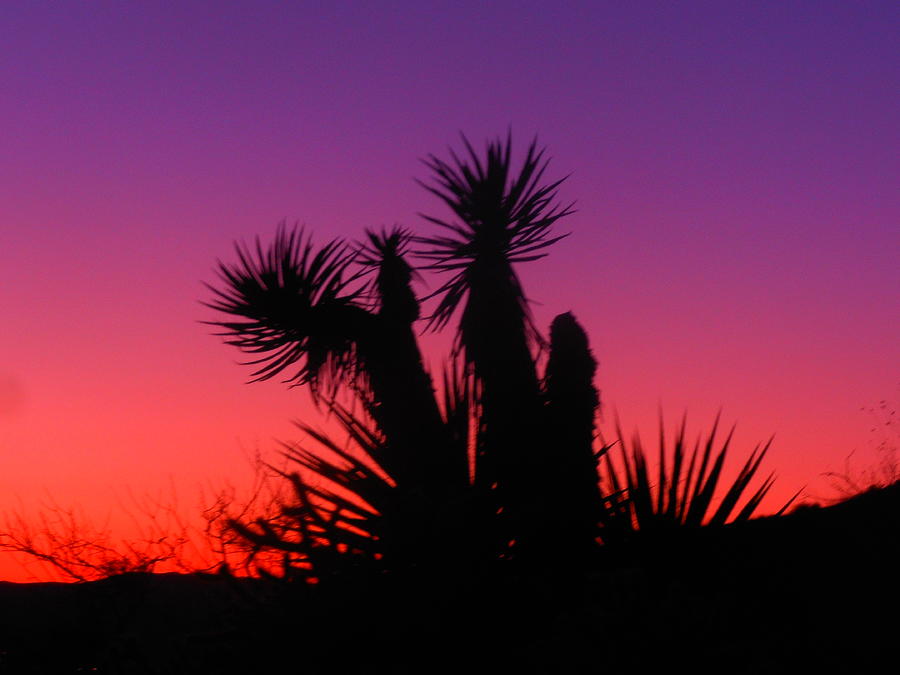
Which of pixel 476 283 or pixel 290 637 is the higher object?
pixel 476 283

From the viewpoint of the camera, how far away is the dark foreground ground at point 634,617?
4.40m

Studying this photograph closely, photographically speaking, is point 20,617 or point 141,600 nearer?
point 141,600

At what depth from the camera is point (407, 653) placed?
4.98 m

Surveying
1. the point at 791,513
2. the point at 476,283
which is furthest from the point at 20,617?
the point at 791,513

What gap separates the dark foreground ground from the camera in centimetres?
440

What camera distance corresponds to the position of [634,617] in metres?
4.44

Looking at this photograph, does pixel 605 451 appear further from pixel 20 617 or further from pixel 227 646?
pixel 20 617

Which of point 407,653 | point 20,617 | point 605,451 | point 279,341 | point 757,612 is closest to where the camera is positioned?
point 407,653

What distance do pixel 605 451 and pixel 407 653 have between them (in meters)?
2.88

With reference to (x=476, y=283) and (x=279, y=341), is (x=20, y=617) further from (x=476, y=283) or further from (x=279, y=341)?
(x=476, y=283)

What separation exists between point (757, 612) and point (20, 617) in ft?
50.3

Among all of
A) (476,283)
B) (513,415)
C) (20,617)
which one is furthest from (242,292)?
(20,617)

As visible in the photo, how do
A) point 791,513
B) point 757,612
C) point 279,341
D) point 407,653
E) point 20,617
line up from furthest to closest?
point 20,617 → point 279,341 → point 791,513 → point 757,612 → point 407,653

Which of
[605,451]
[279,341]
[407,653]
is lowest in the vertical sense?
[407,653]
